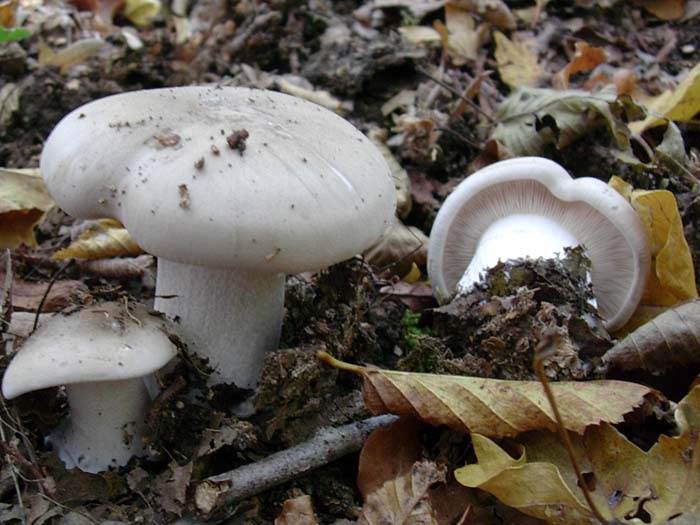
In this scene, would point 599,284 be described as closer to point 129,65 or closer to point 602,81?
point 602,81

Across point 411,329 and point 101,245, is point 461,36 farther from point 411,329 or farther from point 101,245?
point 101,245

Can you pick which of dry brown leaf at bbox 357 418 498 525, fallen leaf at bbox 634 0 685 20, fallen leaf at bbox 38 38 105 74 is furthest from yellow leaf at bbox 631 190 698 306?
fallen leaf at bbox 38 38 105 74

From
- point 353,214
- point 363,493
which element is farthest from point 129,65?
point 363,493

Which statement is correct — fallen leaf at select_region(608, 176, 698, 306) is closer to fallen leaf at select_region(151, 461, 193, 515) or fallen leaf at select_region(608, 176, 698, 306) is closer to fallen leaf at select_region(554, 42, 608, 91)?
fallen leaf at select_region(151, 461, 193, 515)

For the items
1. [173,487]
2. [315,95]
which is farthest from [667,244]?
[315,95]

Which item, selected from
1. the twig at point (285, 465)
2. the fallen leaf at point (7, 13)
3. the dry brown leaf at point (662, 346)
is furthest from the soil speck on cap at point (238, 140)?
the fallen leaf at point (7, 13)
